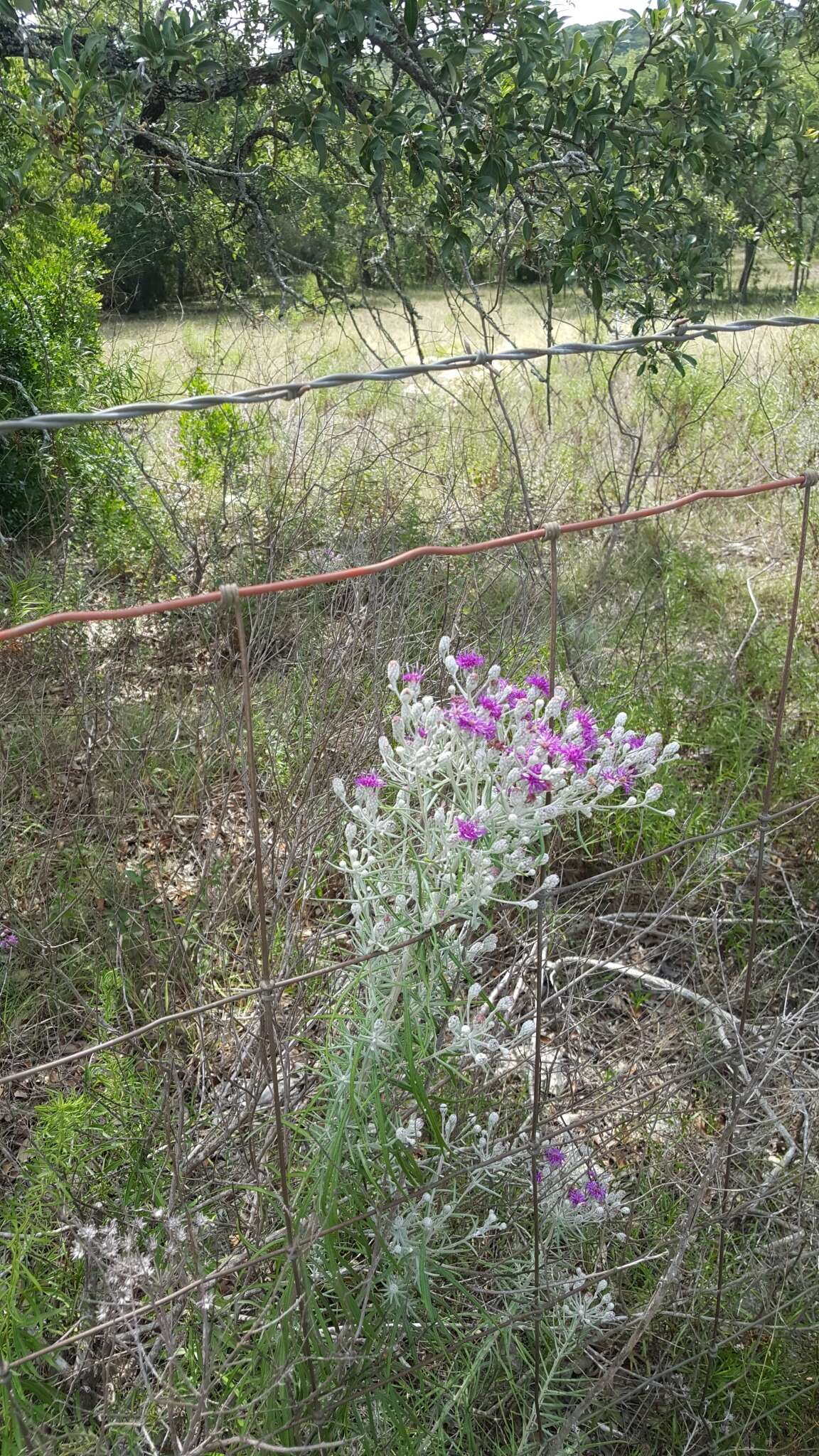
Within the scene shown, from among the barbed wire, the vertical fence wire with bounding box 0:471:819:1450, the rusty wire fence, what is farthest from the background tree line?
the vertical fence wire with bounding box 0:471:819:1450

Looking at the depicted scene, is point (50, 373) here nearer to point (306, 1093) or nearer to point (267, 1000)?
point (306, 1093)

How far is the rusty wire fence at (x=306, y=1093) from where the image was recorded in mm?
1273

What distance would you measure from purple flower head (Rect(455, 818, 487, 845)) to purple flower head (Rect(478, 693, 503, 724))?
0.46ft

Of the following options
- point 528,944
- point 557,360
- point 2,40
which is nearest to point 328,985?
point 528,944

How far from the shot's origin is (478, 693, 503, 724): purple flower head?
53.9 inches

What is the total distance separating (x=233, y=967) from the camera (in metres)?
2.26

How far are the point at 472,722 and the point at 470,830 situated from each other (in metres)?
0.15

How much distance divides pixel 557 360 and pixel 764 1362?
6.96 m

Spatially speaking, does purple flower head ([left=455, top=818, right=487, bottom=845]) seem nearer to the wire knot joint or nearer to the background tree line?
the wire knot joint

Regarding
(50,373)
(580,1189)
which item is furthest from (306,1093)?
(50,373)

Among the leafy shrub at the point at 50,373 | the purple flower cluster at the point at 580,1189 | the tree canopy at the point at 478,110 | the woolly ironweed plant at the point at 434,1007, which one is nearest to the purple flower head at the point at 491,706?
the woolly ironweed plant at the point at 434,1007

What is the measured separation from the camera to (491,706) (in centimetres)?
138

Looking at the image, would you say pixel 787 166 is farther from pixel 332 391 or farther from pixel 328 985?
pixel 328 985

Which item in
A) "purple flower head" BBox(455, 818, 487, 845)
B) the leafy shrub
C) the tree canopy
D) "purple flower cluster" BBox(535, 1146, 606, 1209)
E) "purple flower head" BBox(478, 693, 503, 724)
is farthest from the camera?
the leafy shrub
